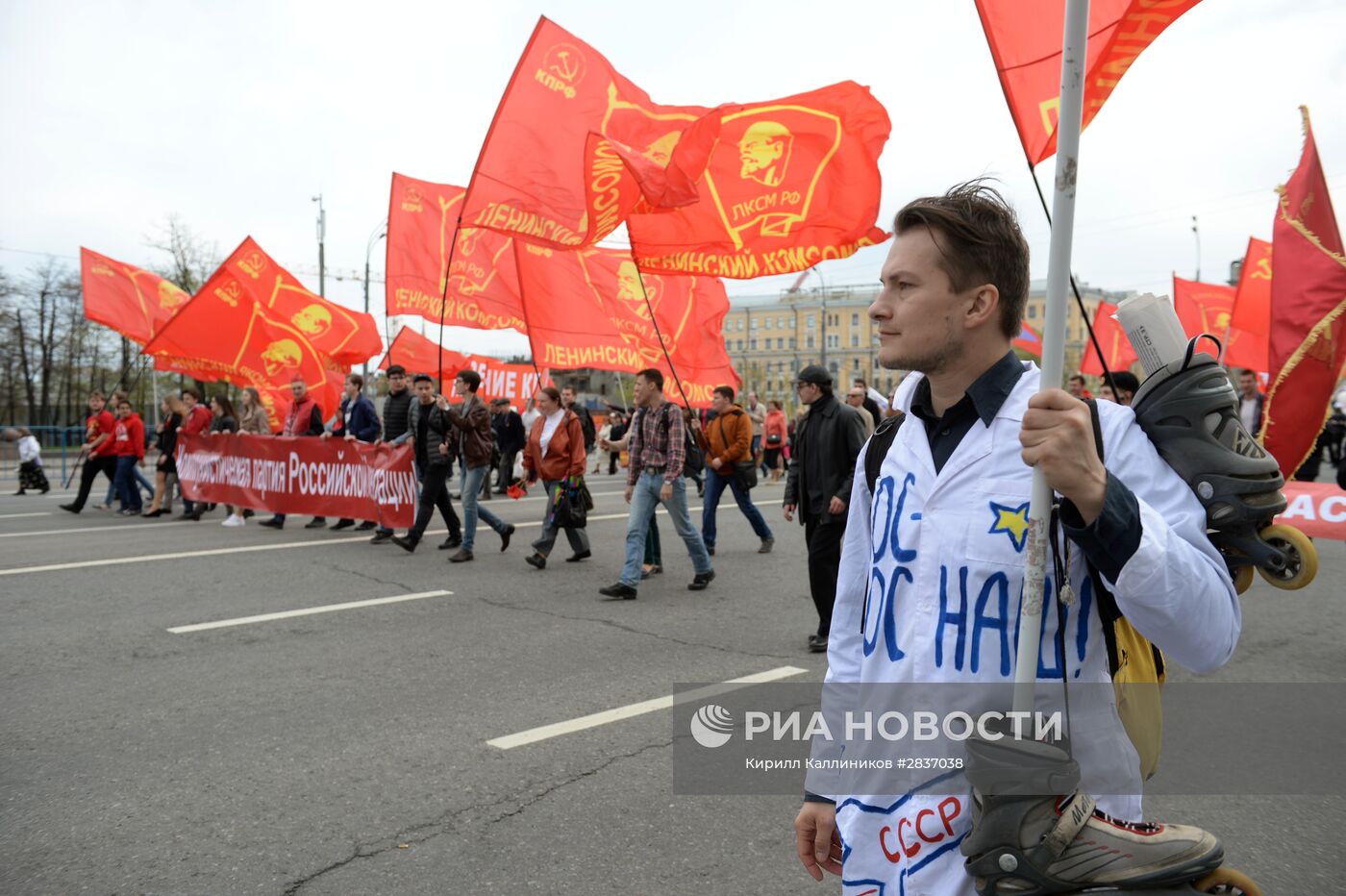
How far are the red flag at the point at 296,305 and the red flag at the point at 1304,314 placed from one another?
43.2 feet

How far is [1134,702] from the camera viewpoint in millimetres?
1562

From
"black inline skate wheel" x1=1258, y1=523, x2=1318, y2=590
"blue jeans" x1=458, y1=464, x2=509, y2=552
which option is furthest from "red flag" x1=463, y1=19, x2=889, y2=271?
"black inline skate wheel" x1=1258, y1=523, x2=1318, y2=590

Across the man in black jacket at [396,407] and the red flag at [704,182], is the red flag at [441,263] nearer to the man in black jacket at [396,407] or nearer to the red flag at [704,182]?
the man in black jacket at [396,407]

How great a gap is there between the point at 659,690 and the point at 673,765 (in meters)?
1.13

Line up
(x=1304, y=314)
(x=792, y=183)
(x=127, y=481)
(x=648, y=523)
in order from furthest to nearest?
(x=127, y=481) → (x=792, y=183) → (x=648, y=523) → (x=1304, y=314)

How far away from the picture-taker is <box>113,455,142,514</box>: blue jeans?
46.4 feet

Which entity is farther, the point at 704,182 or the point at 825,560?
the point at 704,182

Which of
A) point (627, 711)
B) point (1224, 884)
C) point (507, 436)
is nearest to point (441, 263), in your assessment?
point (507, 436)

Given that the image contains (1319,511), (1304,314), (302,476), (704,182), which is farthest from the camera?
(302,476)

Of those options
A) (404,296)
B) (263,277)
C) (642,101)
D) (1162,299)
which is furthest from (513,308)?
(1162,299)

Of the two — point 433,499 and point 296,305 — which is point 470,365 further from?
point 433,499

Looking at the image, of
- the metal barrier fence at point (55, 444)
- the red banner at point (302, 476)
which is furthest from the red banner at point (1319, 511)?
the metal barrier fence at point (55, 444)

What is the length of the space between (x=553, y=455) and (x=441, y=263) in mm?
6458

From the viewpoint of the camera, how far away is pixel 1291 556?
1.53 m
